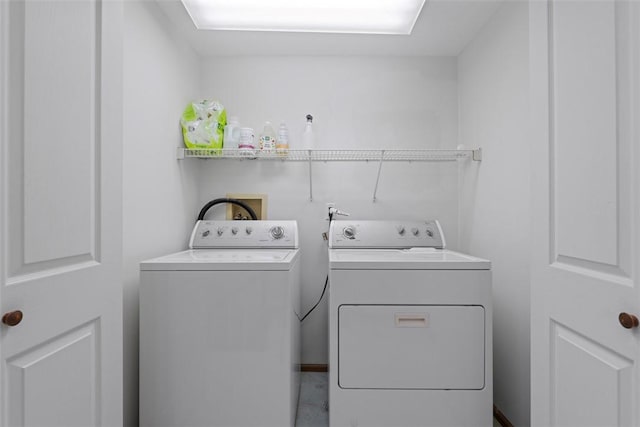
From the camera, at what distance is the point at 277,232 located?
2.05 metres

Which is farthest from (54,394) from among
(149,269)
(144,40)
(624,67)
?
(624,67)

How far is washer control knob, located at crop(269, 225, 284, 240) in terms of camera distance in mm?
2041

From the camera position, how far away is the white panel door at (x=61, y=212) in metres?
0.72

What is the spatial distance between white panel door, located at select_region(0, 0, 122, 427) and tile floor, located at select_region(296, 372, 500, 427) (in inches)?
40.6

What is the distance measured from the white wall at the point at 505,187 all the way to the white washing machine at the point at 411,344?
0.33 meters

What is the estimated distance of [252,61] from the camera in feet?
7.67

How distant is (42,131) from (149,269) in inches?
30.0

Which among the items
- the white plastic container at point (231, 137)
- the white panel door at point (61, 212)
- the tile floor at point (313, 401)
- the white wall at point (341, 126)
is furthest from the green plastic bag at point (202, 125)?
the tile floor at point (313, 401)

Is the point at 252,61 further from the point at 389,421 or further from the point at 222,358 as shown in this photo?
the point at 389,421

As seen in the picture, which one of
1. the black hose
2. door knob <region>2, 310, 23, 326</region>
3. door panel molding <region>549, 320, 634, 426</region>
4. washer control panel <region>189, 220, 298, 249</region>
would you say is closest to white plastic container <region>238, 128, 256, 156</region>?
the black hose

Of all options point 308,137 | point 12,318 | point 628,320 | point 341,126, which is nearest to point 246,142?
point 308,137

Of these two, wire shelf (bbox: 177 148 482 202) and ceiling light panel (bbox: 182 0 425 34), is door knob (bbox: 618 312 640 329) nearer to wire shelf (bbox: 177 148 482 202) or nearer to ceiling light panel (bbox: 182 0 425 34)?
wire shelf (bbox: 177 148 482 202)

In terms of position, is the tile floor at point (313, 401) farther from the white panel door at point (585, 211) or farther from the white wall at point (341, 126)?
the white panel door at point (585, 211)

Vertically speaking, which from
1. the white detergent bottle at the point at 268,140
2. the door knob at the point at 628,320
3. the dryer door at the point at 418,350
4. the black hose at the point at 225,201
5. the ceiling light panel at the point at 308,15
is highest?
the ceiling light panel at the point at 308,15
